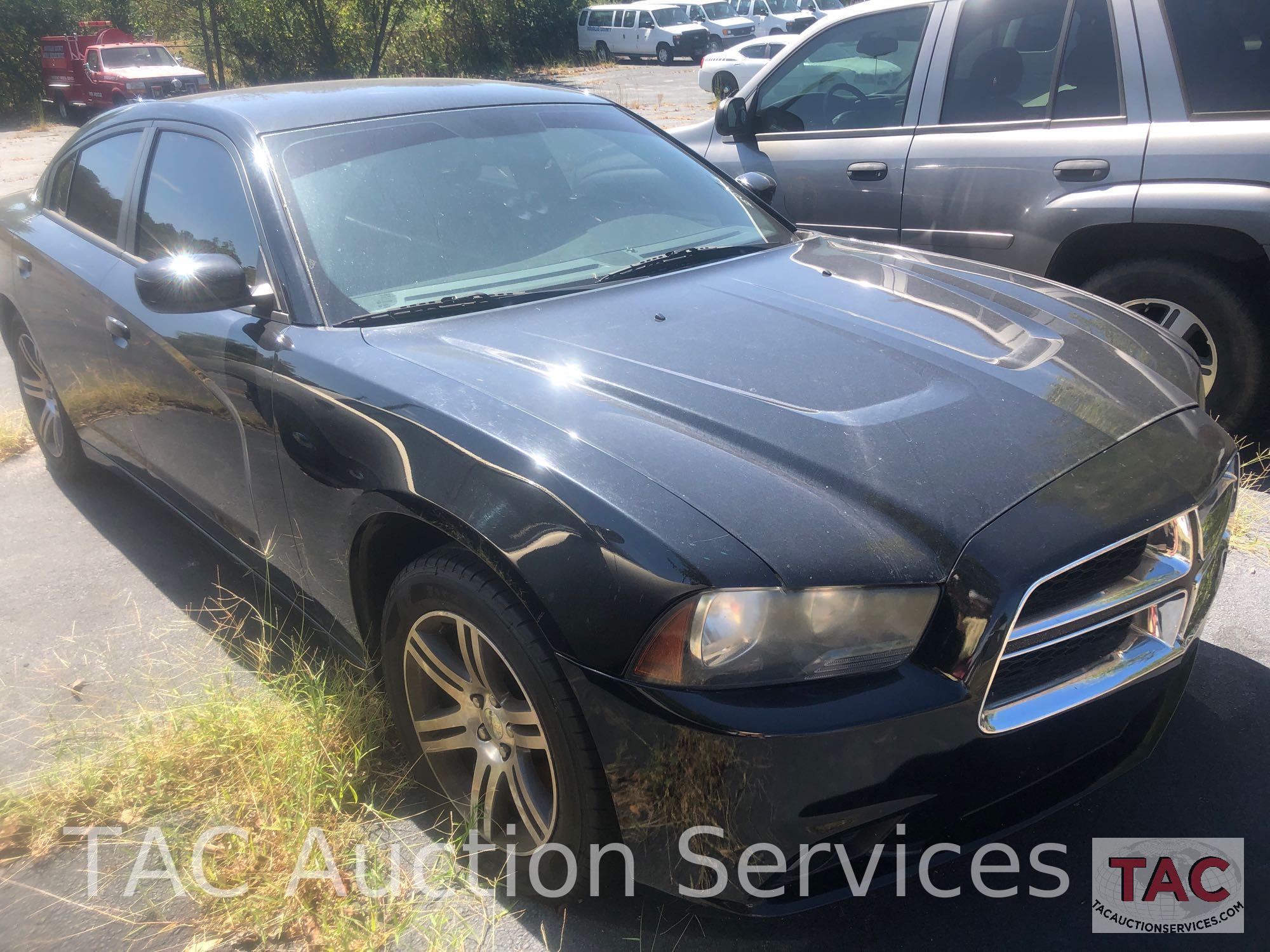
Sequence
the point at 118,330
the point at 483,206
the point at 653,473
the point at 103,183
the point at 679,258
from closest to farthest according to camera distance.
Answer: the point at 653,473 < the point at 483,206 < the point at 679,258 < the point at 118,330 < the point at 103,183

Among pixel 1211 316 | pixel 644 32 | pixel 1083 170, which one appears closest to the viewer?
pixel 1211 316

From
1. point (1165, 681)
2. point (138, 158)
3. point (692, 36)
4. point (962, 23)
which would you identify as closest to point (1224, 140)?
point (962, 23)

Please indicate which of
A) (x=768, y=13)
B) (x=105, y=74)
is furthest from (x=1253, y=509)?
(x=768, y=13)

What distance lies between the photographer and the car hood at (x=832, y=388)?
183 cm

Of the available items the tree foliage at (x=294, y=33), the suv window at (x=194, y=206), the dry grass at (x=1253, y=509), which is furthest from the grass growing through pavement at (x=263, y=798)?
the tree foliage at (x=294, y=33)

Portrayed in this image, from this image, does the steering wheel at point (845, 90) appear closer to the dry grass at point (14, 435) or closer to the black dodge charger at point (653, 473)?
the black dodge charger at point (653, 473)

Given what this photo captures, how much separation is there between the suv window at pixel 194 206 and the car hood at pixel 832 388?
2.27 feet

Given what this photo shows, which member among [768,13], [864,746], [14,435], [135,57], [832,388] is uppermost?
[768,13]

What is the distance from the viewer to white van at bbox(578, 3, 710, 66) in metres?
32.3

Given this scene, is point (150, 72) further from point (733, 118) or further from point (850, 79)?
point (850, 79)

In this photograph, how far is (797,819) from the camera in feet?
5.67

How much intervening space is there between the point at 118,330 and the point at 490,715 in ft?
6.73

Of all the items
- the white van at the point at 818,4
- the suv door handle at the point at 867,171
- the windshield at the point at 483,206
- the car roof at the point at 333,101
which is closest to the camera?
the windshield at the point at 483,206

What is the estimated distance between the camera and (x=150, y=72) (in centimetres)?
2209
